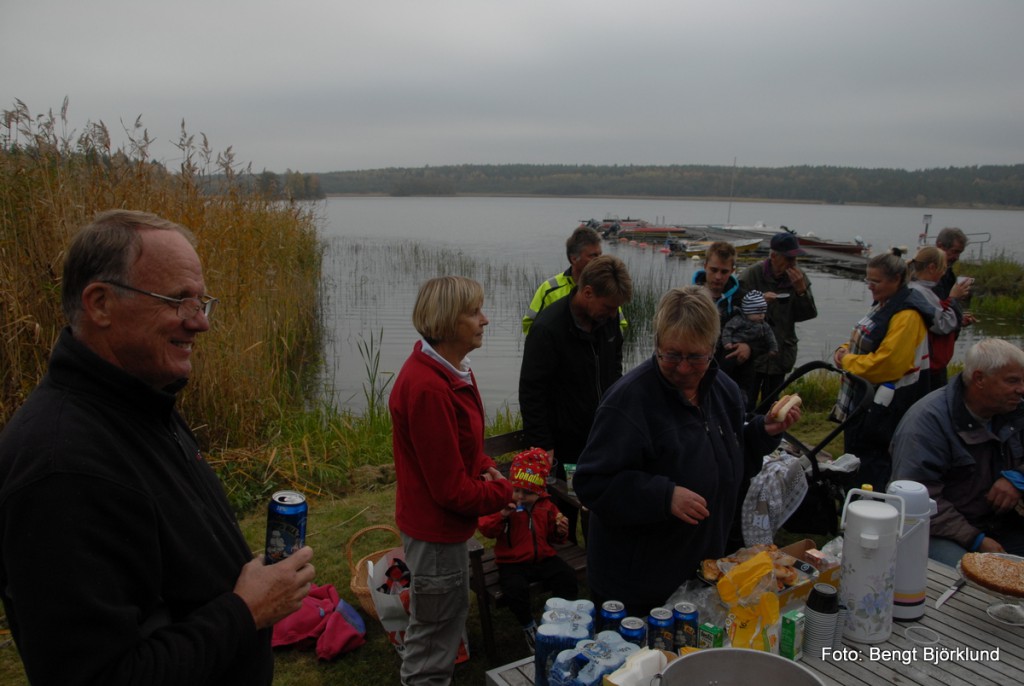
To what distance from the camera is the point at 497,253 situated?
28656mm

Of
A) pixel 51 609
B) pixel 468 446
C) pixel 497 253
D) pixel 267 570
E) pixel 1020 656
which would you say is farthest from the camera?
pixel 497 253

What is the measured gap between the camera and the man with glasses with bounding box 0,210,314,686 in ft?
4.05

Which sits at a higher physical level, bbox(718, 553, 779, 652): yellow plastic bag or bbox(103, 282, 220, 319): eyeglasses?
bbox(103, 282, 220, 319): eyeglasses

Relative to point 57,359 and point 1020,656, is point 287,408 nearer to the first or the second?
point 57,359

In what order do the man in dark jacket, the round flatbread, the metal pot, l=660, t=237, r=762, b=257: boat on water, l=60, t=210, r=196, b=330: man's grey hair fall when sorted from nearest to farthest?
1. l=60, t=210, r=196, b=330: man's grey hair
2. the metal pot
3. the round flatbread
4. the man in dark jacket
5. l=660, t=237, r=762, b=257: boat on water

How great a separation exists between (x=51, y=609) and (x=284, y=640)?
240 centimetres

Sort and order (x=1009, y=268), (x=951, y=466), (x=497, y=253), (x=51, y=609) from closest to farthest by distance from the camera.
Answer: (x=51, y=609), (x=951, y=466), (x=1009, y=268), (x=497, y=253)

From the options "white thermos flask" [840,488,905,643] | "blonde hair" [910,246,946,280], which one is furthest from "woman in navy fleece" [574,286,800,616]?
"blonde hair" [910,246,946,280]

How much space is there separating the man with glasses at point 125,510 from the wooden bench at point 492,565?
1.62 metres

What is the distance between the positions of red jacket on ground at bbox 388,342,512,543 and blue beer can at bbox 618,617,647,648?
938mm

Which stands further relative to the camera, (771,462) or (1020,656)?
(771,462)

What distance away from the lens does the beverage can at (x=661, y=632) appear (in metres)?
1.89

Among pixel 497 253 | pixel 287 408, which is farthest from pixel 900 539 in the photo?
pixel 497 253

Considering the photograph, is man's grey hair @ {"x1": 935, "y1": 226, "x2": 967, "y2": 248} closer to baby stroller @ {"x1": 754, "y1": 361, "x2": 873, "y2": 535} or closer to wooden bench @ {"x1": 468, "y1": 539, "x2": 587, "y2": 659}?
baby stroller @ {"x1": 754, "y1": 361, "x2": 873, "y2": 535}
